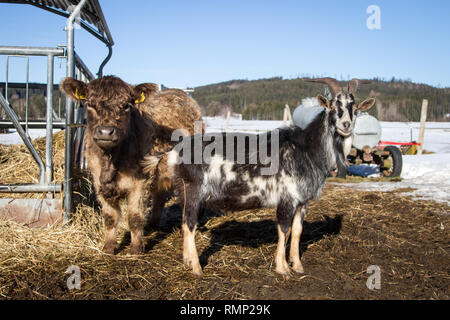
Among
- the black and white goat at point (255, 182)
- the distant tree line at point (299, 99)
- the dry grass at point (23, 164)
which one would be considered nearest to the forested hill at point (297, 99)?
the distant tree line at point (299, 99)

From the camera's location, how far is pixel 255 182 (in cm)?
434

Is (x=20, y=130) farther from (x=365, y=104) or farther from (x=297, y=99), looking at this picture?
(x=297, y=99)

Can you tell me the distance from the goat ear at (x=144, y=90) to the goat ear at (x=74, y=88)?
675 millimetres

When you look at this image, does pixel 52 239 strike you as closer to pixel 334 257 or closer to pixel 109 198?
pixel 109 198

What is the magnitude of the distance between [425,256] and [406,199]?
3510 mm

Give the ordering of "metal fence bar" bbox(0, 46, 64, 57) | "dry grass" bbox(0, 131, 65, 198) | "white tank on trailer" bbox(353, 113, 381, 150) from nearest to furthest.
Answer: "metal fence bar" bbox(0, 46, 64, 57)
"dry grass" bbox(0, 131, 65, 198)
"white tank on trailer" bbox(353, 113, 381, 150)

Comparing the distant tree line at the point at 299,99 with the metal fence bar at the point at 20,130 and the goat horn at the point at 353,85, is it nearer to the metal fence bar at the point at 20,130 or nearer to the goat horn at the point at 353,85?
the metal fence bar at the point at 20,130

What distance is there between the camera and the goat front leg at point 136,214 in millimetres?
4867

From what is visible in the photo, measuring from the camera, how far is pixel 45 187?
5.23 meters

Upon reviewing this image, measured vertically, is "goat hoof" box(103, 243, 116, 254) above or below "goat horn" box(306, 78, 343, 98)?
below

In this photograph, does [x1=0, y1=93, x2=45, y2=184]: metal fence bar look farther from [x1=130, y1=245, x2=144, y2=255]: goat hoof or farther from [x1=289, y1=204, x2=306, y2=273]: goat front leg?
[x1=289, y1=204, x2=306, y2=273]: goat front leg

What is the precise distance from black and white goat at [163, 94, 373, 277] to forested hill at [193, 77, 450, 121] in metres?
28.6

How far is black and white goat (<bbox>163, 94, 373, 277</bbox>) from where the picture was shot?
14.1ft

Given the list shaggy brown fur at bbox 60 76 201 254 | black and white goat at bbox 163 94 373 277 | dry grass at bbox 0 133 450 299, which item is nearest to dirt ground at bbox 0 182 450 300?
dry grass at bbox 0 133 450 299
